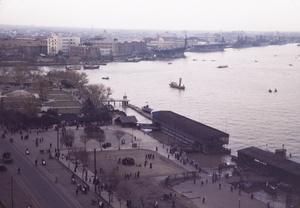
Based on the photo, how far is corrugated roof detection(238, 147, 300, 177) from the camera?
208 inches

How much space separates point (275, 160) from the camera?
5645 mm

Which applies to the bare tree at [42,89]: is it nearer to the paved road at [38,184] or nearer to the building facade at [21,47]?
the paved road at [38,184]

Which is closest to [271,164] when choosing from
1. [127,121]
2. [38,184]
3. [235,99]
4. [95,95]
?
[38,184]

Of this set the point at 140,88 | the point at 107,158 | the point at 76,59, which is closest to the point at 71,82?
the point at 140,88

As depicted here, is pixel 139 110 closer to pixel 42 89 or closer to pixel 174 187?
pixel 42 89

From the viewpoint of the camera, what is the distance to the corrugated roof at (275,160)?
5285mm

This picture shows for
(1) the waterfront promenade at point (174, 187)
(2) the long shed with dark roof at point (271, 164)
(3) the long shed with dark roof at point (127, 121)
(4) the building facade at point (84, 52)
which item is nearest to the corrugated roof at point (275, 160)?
(2) the long shed with dark roof at point (271, 164)

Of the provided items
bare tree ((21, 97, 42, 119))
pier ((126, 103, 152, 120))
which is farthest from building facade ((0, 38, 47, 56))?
bare tree ((21, 97, 42, 119))

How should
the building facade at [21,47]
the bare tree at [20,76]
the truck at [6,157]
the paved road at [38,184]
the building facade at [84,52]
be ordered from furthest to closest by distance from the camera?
the building facade at [84,52] → the building facade at [21,47] → the bare tree at [20,76] → the truck at [6,157] → the paved road at [38,184]

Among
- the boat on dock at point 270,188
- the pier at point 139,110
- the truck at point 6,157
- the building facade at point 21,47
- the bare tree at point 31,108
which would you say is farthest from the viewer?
the building facade at point 21,47

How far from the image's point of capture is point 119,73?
20.3m

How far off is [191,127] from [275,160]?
1982 mm

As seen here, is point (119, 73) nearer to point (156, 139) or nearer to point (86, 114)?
Result: point (86, 114)

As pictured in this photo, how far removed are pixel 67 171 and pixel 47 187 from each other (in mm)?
611
